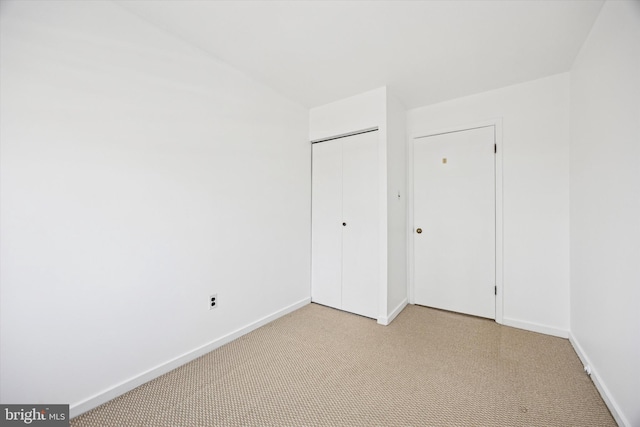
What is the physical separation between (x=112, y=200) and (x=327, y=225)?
2119 mm

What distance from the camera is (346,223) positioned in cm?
299

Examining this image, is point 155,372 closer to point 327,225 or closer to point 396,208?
point 327,225

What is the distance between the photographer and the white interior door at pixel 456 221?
8.92 feet

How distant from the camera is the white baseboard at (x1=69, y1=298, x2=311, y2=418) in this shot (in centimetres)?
147

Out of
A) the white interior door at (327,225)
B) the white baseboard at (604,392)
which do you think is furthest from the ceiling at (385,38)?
the white baseboard at (604,392)

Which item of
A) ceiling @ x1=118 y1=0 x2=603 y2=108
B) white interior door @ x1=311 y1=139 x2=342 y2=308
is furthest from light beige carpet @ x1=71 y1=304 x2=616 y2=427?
ceiling @ x1=118 y1=0 x2=603 y2=108

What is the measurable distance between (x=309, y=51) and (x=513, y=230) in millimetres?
2626

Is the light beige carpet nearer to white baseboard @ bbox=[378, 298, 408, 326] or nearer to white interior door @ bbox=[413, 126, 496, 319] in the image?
white baseboard @ bbox=[378, 298, 408, 326]

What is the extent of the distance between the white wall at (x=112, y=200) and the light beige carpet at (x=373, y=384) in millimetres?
314

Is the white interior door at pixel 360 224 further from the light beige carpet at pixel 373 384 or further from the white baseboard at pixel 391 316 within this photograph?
the light beige carpet at pixel 373 384

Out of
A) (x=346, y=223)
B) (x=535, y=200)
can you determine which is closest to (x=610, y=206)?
(x=535, y=200)

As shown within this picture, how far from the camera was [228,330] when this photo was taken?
227 centimetres

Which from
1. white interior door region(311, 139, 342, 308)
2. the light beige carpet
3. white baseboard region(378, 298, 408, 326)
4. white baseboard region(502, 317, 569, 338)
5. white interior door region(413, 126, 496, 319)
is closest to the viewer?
the light beige carpet

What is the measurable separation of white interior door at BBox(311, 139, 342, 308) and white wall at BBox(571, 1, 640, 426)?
2.11m
